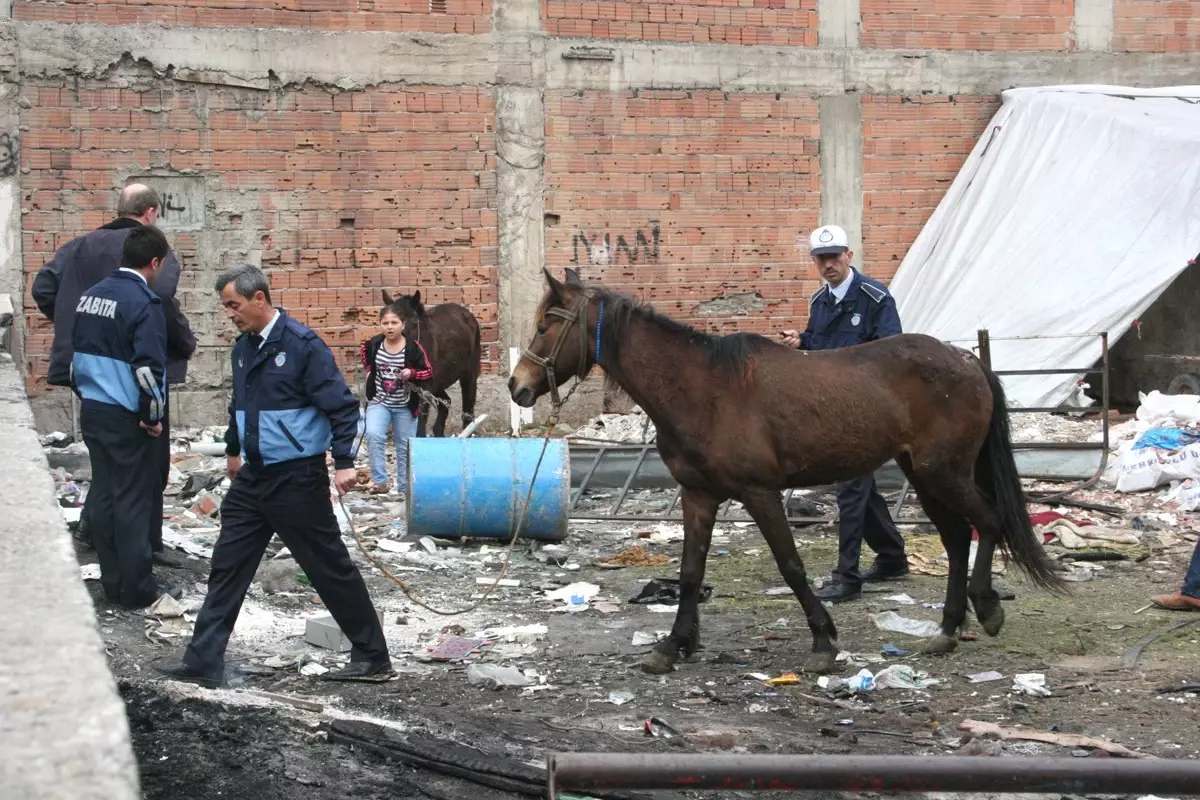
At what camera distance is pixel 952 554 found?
728 cm

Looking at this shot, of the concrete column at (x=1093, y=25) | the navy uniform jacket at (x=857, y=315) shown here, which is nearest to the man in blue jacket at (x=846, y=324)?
the navy uniform jacket at (x=857, y=315)

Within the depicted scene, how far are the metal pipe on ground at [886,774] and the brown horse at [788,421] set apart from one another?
12.6 feet

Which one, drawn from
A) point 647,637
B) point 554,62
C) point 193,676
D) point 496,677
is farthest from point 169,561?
point 554,62

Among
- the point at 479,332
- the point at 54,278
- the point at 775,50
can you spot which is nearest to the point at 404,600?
the point at 54,278

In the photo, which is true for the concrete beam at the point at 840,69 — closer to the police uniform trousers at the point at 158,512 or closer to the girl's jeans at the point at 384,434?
the girl's jeans at the point at 384,434

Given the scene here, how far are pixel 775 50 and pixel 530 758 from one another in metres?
11.5

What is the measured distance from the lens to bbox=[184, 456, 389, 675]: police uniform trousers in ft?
20.1

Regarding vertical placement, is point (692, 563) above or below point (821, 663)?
above

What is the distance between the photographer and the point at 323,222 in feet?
46.5

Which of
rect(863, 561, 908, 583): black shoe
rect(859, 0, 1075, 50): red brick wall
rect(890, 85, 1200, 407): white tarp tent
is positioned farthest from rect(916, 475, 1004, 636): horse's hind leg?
rect(859, 0, 1075, 50): red brick wall

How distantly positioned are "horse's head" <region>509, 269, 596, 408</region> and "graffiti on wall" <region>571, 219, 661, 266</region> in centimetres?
784

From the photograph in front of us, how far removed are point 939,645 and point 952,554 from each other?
59 centimetres

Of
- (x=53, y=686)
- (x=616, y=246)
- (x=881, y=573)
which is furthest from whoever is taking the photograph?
(x=616, y=246)

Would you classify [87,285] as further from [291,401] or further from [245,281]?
[291,401]
